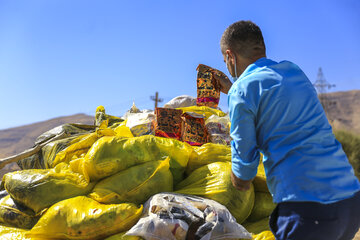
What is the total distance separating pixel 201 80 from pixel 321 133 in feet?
7.00

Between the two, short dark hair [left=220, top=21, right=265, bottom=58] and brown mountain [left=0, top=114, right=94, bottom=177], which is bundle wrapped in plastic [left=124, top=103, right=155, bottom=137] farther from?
brown mountain [left=0, top=114, right=94, bottom=177]

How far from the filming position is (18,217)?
249cm

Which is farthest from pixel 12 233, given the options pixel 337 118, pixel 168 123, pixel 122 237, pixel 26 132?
pixel 337 118

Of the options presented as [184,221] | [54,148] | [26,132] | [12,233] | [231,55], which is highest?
[231,55]

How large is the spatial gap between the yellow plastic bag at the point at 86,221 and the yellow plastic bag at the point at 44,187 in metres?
0.19

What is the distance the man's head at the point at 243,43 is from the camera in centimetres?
160

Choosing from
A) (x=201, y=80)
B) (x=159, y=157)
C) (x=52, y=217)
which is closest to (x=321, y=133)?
(x=159, y=157)

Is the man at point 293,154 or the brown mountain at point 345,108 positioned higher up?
Answer: the man at point 293,154

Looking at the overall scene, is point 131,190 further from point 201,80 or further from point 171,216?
point 201,80

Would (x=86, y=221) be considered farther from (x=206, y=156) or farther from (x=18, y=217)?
(x=206, y=156)

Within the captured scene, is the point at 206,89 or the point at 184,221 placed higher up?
the point at 206,89

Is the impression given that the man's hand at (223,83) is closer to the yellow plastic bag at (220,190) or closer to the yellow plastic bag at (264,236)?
the yellow plastic bag at (220,190)

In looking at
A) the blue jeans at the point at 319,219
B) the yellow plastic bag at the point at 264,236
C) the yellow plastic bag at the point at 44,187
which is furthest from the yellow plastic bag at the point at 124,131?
the blue jeans at the point at 319,219

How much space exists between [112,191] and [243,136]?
4.02 ft
